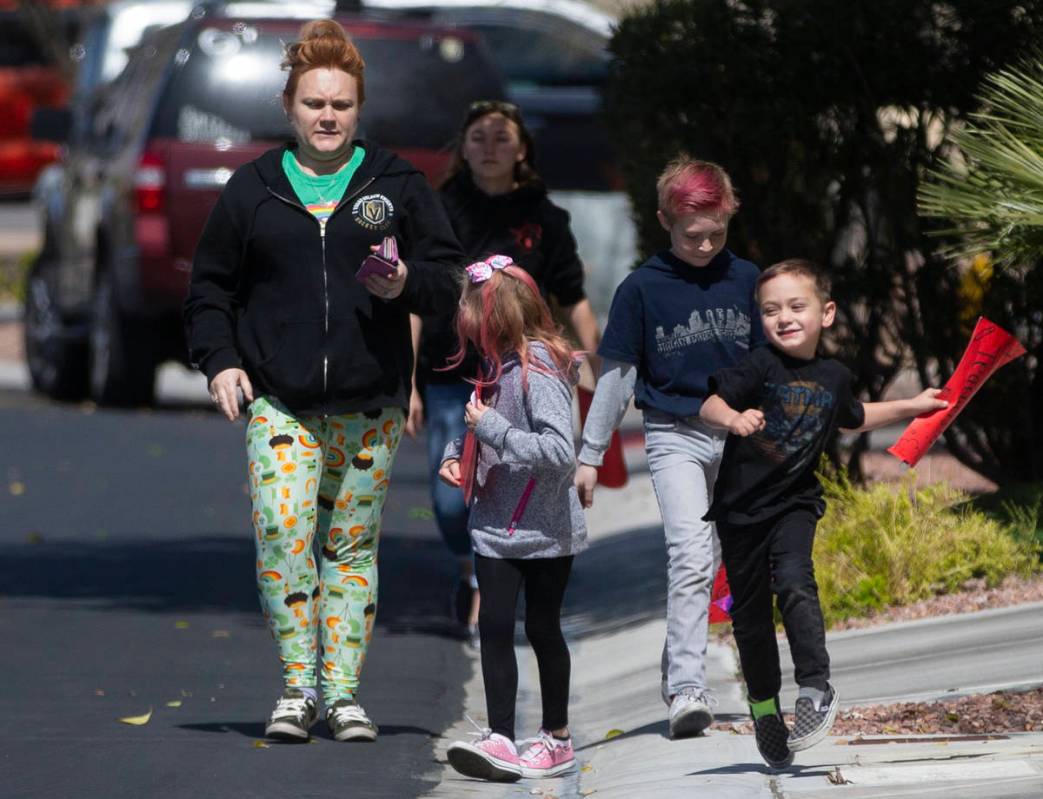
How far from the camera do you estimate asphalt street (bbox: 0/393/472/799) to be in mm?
5719

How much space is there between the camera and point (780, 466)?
5.39 m

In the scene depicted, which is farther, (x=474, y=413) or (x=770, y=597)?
(x=474, y=413)

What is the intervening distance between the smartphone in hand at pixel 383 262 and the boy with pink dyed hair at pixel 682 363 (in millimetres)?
651

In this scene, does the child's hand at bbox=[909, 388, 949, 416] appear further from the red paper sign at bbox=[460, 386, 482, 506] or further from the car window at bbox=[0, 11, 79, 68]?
the car window at bbox=[0, 11, 79, 68]

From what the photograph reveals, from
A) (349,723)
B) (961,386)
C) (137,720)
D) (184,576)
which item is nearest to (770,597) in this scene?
(961,386)

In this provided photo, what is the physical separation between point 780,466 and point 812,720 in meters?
0.61

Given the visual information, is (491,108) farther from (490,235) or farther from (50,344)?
(50,344)

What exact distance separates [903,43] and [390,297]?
2765 millimetres

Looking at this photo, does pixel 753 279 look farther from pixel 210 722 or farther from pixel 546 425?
pixel 210 722

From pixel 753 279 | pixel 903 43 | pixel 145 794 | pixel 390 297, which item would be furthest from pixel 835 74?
pixel 145 794

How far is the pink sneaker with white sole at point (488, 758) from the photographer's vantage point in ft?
18.4

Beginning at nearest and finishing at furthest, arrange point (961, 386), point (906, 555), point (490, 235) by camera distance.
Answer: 1. point (961, 386)
2. point (906, 555)
3. point (490, 235)

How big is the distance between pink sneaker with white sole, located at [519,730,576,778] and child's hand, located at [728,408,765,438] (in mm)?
1058

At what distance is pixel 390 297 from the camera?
5.89 m
